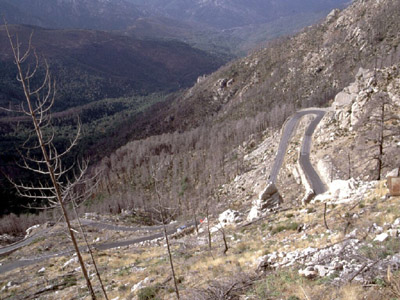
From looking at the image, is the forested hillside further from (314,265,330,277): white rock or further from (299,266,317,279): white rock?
(314,265,330,277): white rock

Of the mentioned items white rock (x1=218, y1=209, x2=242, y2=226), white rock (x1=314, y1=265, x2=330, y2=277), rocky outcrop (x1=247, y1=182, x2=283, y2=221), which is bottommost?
white rock (x1=218, y1=209, x2=242, y2=226)

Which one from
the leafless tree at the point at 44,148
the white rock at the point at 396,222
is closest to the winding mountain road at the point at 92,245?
the leafless tree at the point at 44,148

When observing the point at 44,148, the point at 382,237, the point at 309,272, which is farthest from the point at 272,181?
the point at 44,148

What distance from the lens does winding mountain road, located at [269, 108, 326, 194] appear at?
3406cm

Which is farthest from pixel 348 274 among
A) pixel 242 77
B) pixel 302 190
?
pixel 242 77

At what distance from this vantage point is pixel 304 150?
44062 millimetres

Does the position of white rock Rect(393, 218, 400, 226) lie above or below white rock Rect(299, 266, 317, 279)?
above

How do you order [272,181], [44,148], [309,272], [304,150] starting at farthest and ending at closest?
1. [304,150]
2. [272,181]
3. [309,272]
4. [44,148]

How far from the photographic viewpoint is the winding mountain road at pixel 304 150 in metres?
34.1

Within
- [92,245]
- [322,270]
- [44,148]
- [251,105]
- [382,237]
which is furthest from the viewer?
[251,105]

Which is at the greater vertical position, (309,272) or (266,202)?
(309,272)

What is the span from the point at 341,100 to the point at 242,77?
117360 mm

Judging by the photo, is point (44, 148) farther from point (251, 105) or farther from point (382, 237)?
point (251, 105)

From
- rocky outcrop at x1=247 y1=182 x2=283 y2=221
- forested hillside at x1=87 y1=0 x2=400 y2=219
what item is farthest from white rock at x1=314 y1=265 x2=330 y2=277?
forested hillside at x1=87 y1=0 x2=400 y2=219
